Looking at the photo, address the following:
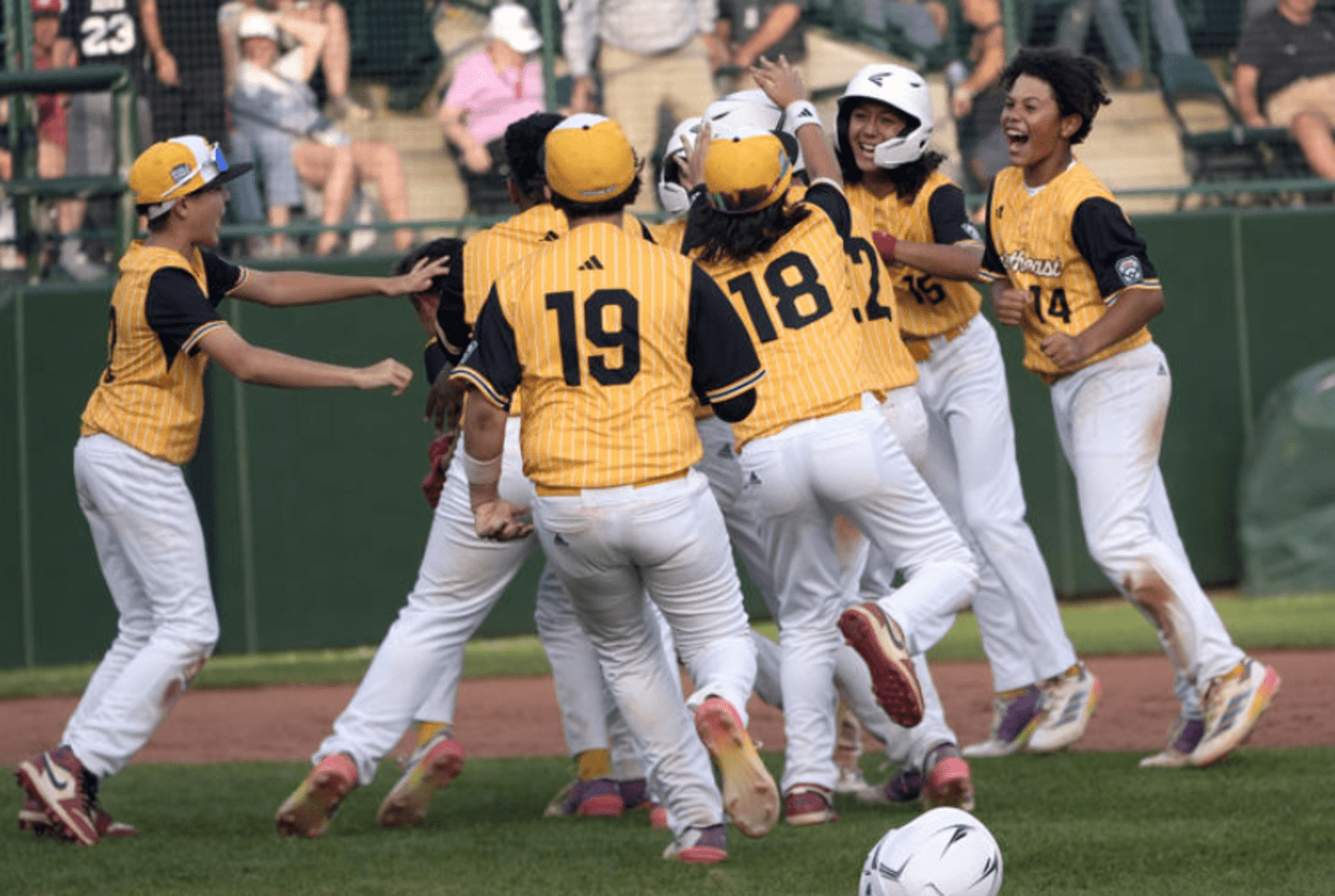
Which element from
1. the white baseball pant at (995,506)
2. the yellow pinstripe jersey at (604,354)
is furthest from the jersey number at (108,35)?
the yellow pinstripe jersey at (604,354)

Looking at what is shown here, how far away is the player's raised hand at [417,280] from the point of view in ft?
21.4

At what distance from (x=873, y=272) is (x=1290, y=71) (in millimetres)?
7197

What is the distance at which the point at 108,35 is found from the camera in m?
11.8

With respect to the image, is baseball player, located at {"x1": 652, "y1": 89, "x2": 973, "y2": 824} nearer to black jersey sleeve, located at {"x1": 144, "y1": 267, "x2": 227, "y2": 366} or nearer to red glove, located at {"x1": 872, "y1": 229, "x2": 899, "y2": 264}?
red glove, located at {"x1": 872, "y1": 229, "x2": 899, "y2": 264}

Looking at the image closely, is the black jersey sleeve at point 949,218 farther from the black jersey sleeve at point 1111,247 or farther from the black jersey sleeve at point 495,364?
the black jersey sleeve at point 495,364

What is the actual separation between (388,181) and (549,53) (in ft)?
4.03

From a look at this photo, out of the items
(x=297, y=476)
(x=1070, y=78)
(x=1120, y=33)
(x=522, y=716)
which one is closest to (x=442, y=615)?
(x=1070, y=78)

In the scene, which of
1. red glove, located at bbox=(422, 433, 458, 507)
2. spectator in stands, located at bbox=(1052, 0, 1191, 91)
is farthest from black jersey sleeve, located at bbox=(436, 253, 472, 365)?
spectator in stands, located at bbox=(1052, 0, 1191, 91)

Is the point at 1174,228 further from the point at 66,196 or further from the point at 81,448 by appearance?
the point at 81,448

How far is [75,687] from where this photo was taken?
10594 mm

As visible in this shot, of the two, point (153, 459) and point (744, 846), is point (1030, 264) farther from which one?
point (153, 459)

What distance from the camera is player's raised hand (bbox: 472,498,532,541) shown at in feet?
17.6

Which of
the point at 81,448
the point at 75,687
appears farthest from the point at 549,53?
the point at 81,448

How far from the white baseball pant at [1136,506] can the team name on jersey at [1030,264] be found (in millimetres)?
365
